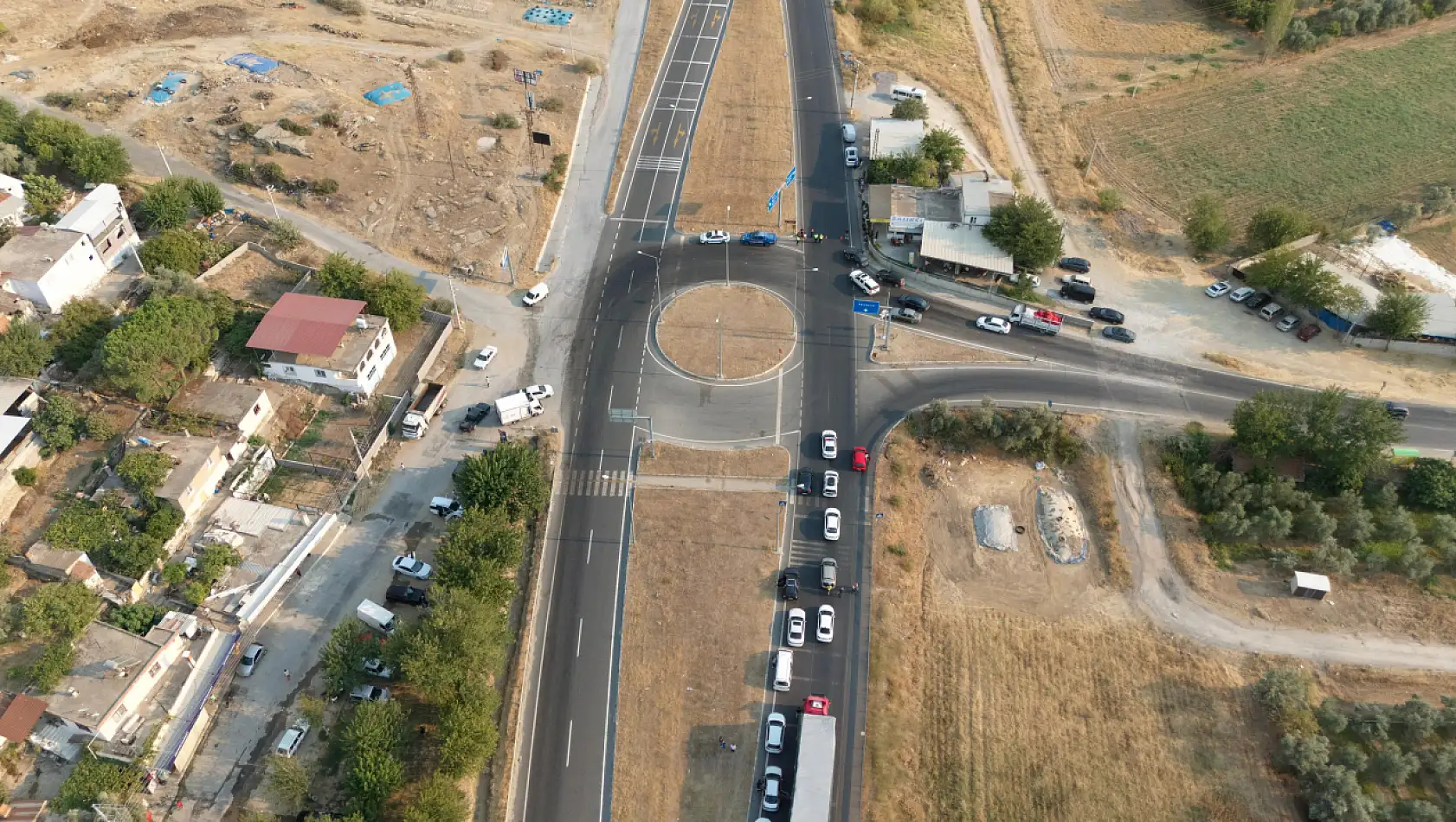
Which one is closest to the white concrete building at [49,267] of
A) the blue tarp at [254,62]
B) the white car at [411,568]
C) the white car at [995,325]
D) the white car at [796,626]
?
the blue tarp at [254,62]

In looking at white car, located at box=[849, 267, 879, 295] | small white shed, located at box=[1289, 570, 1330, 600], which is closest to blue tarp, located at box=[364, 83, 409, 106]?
white car, located at box=[849, 267, 879, 295]

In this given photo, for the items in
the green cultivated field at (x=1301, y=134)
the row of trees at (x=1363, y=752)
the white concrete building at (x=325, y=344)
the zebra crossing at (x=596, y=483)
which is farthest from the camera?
the green cultivated field at (x=1301, y=134)

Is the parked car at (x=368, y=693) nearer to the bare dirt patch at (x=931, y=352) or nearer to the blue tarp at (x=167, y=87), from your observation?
the bare dirt patch at (x=931, y=352)

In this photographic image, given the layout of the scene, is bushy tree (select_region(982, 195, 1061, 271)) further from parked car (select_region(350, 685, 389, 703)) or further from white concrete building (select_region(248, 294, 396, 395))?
parked car (select_region(350, 685, 389, 703))

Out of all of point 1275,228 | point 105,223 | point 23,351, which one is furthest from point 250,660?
point 1275,228

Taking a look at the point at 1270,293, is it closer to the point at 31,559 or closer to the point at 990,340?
the point at 990,340

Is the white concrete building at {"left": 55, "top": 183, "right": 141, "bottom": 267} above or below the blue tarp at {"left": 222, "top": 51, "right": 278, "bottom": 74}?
below

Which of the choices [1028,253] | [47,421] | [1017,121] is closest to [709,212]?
[1028,253]
